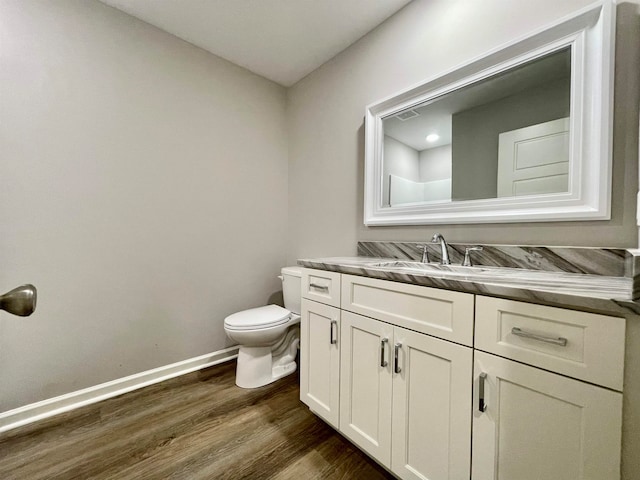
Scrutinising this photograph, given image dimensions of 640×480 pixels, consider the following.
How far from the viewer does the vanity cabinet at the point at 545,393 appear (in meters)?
0.60

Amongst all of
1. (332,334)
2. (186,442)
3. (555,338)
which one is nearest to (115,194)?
(186,442)

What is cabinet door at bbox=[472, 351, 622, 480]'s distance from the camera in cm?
61

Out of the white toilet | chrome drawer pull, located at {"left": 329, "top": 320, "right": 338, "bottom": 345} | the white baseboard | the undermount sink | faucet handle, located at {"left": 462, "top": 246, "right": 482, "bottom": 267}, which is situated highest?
faucet handle, located at {"left": 462, "top": 246, "right": 482, "bottom": 267}

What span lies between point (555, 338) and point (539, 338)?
32mm

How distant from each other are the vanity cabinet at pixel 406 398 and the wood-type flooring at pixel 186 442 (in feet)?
0.63

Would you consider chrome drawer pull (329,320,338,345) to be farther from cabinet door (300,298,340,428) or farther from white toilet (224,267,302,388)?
white toilet (224,267,302,388)

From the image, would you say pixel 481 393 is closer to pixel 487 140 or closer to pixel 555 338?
pixel 555 338

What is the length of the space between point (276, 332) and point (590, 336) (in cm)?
149

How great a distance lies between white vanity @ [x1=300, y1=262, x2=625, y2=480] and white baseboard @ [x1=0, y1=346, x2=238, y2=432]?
1.13m

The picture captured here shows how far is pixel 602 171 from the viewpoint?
0.96 meters

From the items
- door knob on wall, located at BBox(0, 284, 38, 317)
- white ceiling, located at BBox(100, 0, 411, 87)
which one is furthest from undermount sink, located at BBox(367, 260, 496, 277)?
white ceiling, located at BBox(100, 0, 411, 87)

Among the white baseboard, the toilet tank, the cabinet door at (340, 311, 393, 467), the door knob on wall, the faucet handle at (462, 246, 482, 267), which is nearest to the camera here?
the door knob on wall

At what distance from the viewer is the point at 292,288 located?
2.04 metres

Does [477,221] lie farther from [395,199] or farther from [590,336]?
[590,336]
